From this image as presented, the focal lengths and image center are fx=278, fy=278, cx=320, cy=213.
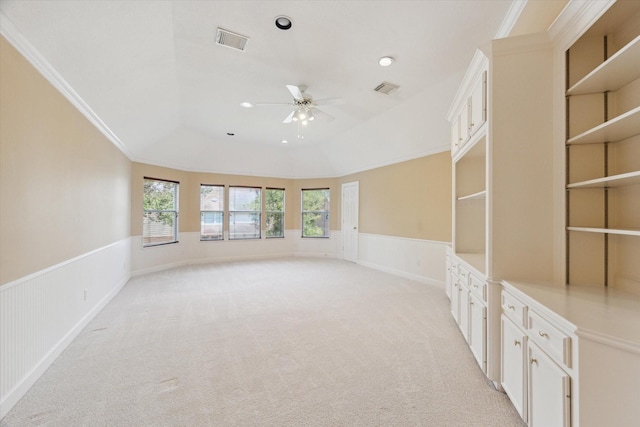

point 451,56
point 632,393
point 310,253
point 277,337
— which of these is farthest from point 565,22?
point 310,253

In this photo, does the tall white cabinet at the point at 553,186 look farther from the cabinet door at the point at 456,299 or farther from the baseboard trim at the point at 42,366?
the baseboard trim at the point at 42,366

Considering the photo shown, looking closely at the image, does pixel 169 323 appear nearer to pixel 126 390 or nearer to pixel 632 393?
pixel 126 390

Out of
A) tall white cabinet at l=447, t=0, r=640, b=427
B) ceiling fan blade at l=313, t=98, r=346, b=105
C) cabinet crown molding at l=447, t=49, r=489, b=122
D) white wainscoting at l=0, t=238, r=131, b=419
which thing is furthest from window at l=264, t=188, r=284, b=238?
tall white cabinet at l=447, t=0, r=640, b=427

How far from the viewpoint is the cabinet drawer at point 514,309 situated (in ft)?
5.69

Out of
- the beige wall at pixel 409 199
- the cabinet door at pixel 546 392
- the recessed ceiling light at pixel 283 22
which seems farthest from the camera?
the beige wall at pixel 409 199

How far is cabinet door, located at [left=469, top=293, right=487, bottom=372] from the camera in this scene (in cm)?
221

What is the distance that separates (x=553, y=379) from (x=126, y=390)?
277cm

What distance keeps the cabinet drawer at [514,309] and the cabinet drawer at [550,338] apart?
3.2 inches

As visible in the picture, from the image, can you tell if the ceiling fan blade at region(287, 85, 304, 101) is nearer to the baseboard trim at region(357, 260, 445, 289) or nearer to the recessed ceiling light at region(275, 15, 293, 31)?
the recessed ceiling light at region(275, 15, 293, 31)

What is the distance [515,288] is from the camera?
6.08 ft

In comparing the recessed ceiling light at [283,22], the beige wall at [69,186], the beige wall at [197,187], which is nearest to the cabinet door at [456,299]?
the beige wall at [69,186]

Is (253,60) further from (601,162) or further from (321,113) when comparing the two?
(601,162)

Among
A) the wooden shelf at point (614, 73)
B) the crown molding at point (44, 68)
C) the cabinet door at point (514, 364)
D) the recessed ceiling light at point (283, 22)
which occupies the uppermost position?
the recessed ceiling light at point (283, 22)

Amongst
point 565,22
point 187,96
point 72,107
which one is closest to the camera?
point 565,22
